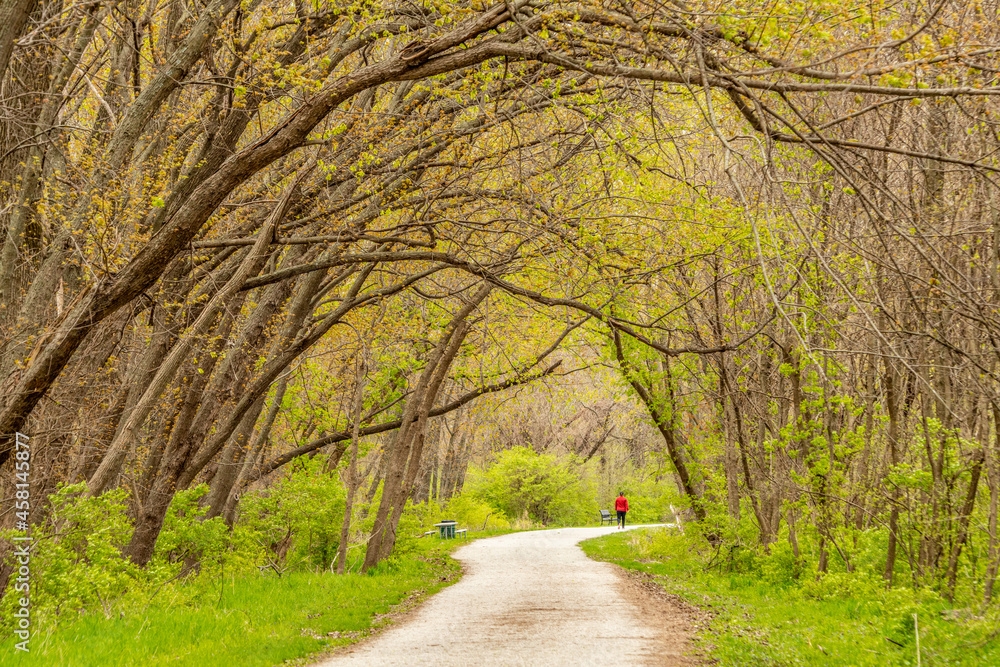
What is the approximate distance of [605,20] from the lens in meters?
5.43

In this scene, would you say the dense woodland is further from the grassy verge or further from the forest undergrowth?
the grassy verge

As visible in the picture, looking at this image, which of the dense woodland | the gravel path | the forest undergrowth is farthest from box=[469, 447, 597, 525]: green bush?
the forest undergrowth

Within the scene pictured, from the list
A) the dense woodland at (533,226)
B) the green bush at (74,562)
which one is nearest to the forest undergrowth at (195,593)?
the green bush at (74,562)

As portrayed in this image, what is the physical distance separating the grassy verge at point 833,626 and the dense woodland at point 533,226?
77cm

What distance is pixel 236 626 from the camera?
7527 mm

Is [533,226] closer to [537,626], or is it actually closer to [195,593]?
[537,626]

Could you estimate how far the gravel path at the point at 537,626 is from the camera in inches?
280

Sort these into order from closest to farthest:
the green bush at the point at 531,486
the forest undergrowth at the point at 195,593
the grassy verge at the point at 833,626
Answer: the grassy verge at the point at 833,626 < the forest undergrowth at the point at 195,593 < the green bush at the point at 531,486

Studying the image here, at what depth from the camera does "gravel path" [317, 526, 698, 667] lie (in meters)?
7.11

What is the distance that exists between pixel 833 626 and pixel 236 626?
6385mm

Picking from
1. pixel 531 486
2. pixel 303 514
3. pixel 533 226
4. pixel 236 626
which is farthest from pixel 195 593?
pixel 531 486

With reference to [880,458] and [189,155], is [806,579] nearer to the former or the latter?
[880,458]

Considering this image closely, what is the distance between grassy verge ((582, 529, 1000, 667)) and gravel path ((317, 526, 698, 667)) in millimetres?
579

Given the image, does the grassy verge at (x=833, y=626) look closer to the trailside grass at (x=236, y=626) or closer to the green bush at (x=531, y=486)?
the trailside grass at (x=236, y=626)
